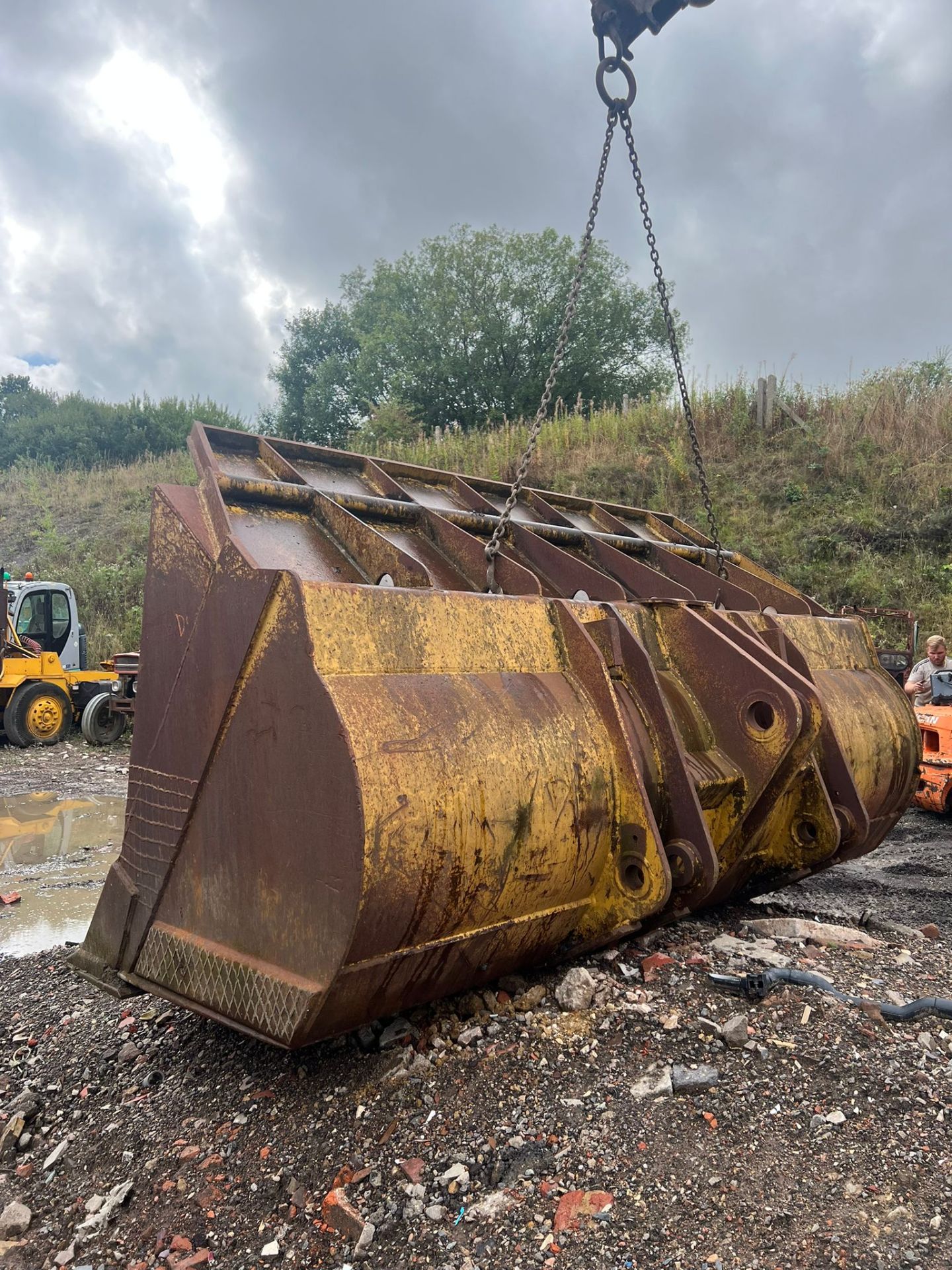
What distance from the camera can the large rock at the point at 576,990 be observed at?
8.55 feet

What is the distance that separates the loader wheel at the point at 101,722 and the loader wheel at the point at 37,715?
0.34 m

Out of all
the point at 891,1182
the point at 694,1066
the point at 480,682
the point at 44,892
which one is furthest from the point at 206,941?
the point at 44,892

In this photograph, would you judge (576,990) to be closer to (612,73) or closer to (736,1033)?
(736,1033)

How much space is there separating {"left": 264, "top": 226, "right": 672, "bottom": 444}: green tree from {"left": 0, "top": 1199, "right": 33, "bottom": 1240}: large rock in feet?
90.1

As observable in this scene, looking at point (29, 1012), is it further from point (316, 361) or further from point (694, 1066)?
point (316, 361)

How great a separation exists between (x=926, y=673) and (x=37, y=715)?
12.2 meters

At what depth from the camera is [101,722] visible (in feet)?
44.6

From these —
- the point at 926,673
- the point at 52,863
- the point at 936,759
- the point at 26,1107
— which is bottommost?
the point at 52,863

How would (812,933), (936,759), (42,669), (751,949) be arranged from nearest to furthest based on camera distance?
(751,949) < (812,933) < (936,759) < (42,669)

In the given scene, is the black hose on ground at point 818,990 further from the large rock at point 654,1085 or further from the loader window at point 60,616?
the loader window at point 60,616

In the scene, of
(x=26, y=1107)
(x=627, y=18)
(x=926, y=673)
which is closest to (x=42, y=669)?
(x=26, y=1107)

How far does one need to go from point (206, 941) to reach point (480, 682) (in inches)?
42.1

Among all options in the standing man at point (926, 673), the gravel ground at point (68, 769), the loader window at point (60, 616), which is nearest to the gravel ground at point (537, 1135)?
the standing man at point (926, 673)

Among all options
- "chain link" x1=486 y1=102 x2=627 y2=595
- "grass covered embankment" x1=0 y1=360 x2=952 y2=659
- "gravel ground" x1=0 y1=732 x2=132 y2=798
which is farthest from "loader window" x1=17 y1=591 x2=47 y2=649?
"chain link" x1=486 y1=102 x2=627 y2=595
